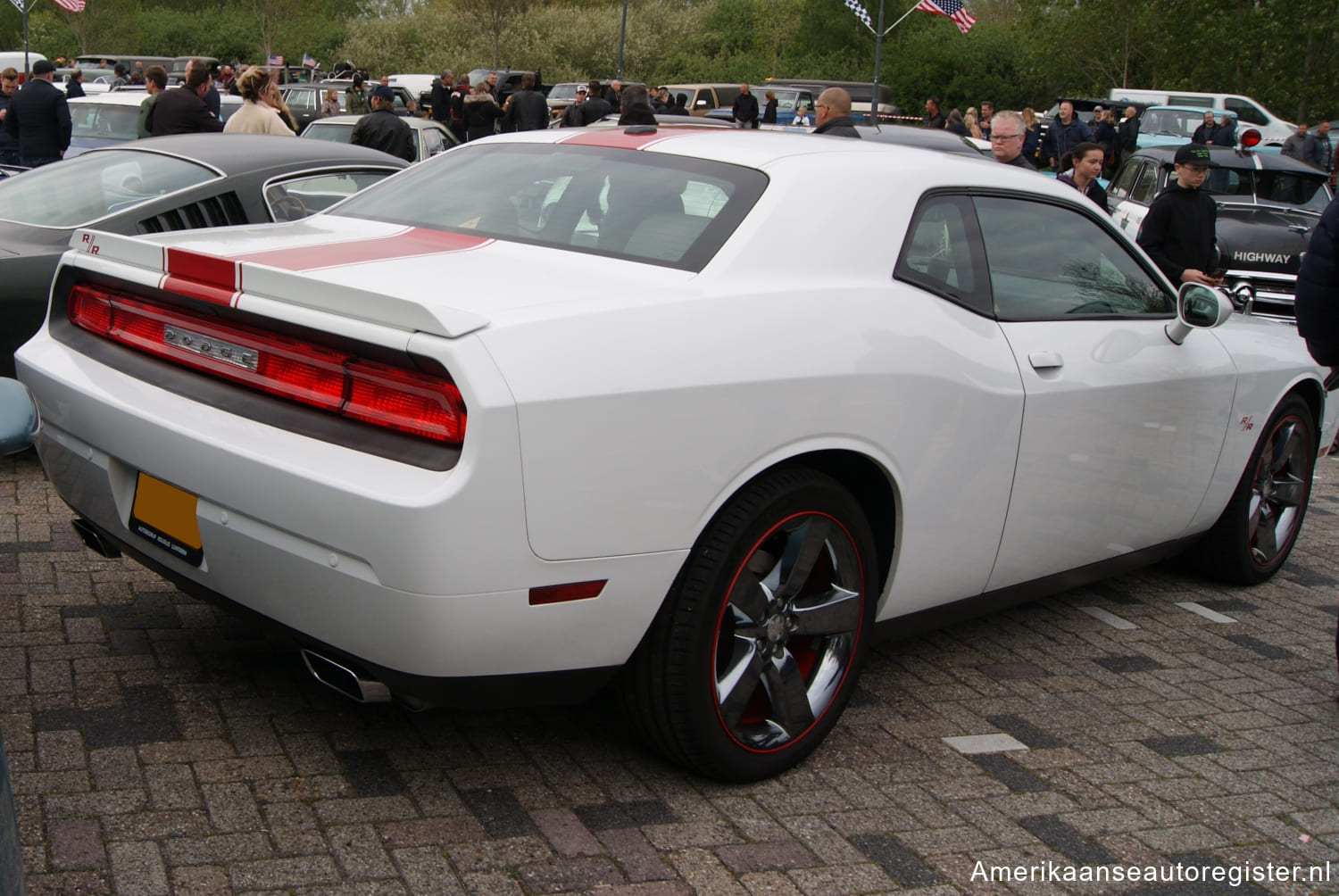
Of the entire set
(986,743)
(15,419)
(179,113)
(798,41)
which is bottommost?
(986,743)

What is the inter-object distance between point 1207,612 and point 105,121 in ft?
40.8

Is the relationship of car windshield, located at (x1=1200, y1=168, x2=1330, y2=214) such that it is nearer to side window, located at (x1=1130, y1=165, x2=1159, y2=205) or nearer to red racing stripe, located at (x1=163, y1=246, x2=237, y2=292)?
side window, located at (x1=1130, y1=165, x2=1159, y2=205)

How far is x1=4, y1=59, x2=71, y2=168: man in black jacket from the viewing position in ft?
37.5

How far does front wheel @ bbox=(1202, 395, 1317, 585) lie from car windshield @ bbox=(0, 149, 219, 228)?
4.51 meters

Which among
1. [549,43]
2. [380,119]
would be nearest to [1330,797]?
[380,119]

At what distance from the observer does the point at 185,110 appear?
411 inches

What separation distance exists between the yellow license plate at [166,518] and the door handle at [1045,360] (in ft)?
7.53

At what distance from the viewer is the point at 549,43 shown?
56625 mm

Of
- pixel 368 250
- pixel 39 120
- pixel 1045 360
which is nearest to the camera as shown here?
pixel 368 250

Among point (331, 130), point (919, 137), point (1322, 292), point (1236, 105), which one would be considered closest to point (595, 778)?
point (1322, 292)

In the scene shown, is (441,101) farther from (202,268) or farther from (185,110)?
(202,268)

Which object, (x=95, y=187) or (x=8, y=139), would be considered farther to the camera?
(x=8, y=139)

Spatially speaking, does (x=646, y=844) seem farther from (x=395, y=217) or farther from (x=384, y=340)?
(x=395, y=217)

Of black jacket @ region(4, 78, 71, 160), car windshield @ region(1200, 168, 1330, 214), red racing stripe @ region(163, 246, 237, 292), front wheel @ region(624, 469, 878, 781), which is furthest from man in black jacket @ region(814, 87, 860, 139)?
black jacket @ region(4, 78, 71, 160)
